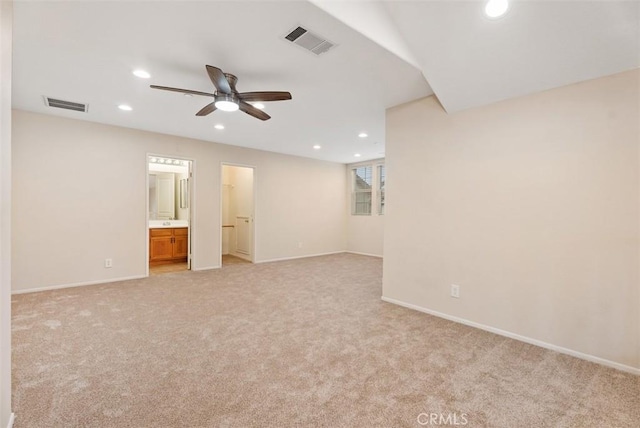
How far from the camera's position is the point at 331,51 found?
2.30 metres

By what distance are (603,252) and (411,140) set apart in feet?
6.56

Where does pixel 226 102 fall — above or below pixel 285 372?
above

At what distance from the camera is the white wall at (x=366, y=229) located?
710 cm

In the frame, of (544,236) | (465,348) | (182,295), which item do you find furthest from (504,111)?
(182,295)

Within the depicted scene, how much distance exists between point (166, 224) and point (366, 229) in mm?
4690

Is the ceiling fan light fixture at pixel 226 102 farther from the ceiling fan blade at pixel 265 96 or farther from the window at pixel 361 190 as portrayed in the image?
the window at pixel 361 190

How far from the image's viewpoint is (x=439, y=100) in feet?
9.61

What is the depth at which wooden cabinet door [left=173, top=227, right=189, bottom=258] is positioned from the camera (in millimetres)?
6051

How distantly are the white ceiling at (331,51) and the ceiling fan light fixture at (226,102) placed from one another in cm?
26

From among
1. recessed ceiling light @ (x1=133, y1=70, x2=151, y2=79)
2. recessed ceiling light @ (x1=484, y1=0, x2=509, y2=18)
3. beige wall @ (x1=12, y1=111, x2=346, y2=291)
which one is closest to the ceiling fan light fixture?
recessed ceiling light @ (x1=133, y1=70, x2=151, y2=79)

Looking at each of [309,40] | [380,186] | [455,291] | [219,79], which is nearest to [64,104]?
[219,79]

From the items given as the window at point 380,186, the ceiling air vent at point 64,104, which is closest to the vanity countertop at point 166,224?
the ceiling air vent at point 64,104

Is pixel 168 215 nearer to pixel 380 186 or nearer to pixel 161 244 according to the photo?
pixel 161 244

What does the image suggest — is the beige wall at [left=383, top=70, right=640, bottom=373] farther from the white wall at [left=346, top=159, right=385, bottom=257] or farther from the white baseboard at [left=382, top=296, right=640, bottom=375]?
the white wall at [left=346, top=159, right=385, bottom=257]
